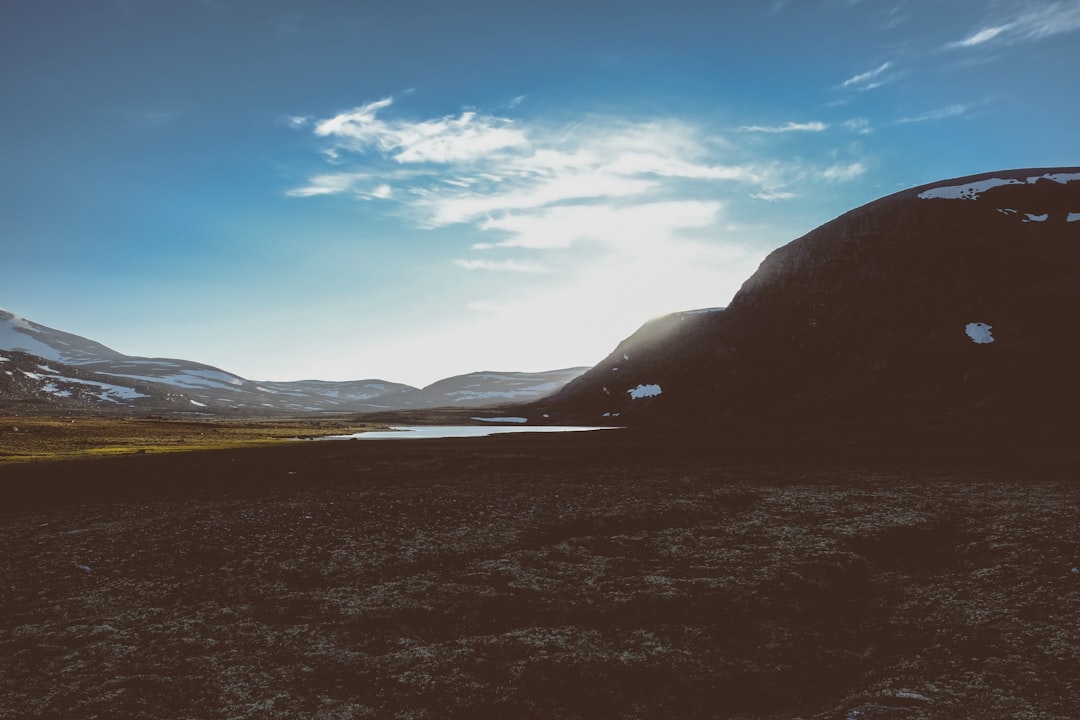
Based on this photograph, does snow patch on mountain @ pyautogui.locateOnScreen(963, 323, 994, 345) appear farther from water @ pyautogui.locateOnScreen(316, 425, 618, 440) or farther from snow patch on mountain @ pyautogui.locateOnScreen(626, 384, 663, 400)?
snow patch on mountain @ pyautogui.locateOnScreen(626, 384, 663, 400)

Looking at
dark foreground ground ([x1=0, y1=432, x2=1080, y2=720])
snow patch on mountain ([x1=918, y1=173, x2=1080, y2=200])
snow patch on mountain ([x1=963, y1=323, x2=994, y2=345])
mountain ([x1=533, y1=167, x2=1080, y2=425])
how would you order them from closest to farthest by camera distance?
dark foreground ground ([x1=0, y1=432, x2=1080, y2=720]) → mountain ([x1=533, y1=167, x2=1080, y2=425]) → snow patch on mountain ([x1=963, y1=323, x2=994, y2=345]) → snow patch on mountain ([x1=918, y1=173, x2=1080, y2=200])

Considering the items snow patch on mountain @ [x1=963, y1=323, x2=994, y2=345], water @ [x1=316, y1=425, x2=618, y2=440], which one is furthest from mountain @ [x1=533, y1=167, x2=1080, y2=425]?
water @ [x1=316, y1=425, x2=618, y2=440]

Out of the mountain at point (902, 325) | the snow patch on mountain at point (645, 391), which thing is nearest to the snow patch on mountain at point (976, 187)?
the mountain at point (902, 325)

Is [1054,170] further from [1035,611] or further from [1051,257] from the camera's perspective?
[1035,611]

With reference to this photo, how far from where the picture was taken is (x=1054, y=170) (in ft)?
433

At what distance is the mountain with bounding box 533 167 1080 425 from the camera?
279ft

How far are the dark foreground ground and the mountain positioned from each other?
5541cm

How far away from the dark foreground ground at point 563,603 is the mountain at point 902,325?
182 ft

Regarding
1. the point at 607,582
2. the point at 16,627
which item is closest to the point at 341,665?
the point at 607,582

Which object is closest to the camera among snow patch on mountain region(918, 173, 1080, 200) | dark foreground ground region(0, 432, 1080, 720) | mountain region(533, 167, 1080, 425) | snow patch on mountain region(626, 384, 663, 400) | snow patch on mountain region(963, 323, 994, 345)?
dark foreground ground region(0, 432, 1080, 720)

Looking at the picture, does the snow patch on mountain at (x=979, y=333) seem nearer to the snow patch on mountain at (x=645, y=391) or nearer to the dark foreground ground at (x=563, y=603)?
the snow patch on mountain at (x=645, y=391)

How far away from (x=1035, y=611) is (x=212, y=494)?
4264 centimetres

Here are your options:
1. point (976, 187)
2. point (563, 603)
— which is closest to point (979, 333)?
point (976, 187)

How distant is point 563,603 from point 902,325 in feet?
371
